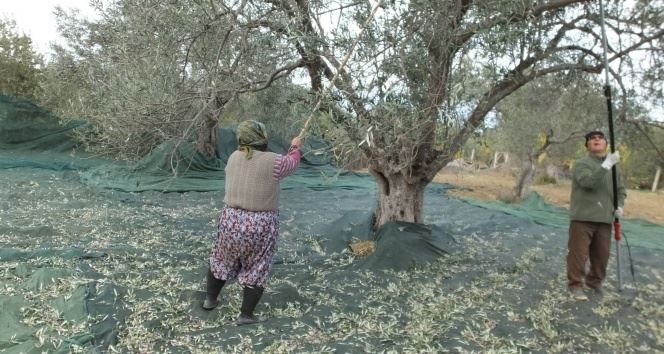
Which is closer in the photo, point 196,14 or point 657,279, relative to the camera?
point 196,14

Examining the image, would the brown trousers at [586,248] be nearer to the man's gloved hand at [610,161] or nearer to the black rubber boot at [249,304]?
the man's gloved hand at [610,161]

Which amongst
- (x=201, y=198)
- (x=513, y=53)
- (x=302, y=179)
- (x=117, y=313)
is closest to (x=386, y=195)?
(x=513, y=53)

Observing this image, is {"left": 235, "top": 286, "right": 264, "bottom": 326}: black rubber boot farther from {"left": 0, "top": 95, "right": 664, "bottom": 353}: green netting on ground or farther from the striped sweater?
the striped sweater

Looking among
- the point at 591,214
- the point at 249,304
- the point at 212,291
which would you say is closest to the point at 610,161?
the point at 591,214

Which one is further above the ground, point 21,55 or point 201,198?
point 21,55

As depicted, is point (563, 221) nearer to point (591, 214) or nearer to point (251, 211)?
point (591, 214)

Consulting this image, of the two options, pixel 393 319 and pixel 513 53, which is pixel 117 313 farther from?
pixel 513 53

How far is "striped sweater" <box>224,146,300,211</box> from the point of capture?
381 cm

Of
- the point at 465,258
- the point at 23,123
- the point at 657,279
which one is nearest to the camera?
the point at 657,279

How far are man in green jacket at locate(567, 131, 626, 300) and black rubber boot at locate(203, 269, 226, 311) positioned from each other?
3203 mm

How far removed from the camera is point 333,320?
4.15 metres

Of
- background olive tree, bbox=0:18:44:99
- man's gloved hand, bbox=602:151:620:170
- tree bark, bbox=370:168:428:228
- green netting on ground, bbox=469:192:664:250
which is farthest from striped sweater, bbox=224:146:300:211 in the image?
background olive tree, bbox=0:18:44:99

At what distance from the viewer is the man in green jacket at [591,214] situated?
14.8ft

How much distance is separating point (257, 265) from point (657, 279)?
454 centimetres
